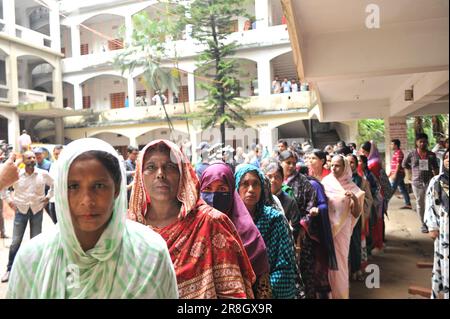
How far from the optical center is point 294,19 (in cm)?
153

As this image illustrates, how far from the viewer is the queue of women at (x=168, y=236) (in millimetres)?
543

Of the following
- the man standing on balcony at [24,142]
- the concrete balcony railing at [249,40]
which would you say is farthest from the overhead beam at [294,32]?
the man standing on balcony at [24,142]

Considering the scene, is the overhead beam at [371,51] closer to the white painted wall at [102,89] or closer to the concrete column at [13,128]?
the white painted wall at [102,89]

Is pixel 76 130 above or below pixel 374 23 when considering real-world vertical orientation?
below

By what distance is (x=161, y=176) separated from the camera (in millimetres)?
827

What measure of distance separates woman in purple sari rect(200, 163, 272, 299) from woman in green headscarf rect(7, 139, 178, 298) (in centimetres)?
41

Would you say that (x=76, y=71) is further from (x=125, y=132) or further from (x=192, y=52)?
(x=192, y=52)

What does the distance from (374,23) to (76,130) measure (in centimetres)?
169

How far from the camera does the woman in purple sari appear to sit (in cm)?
94

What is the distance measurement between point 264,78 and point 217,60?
1.23ft

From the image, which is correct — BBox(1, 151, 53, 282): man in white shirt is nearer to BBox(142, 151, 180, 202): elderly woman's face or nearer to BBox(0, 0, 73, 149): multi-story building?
BBox(0, 0, 73, 149): multi-story building

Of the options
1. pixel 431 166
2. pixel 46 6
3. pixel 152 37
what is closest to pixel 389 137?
pixel 431 166

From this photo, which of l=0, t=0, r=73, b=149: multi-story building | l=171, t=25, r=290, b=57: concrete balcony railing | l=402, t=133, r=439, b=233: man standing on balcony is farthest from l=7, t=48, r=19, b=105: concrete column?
l=402, t=133, r=439, b=233: man standing on balcony
